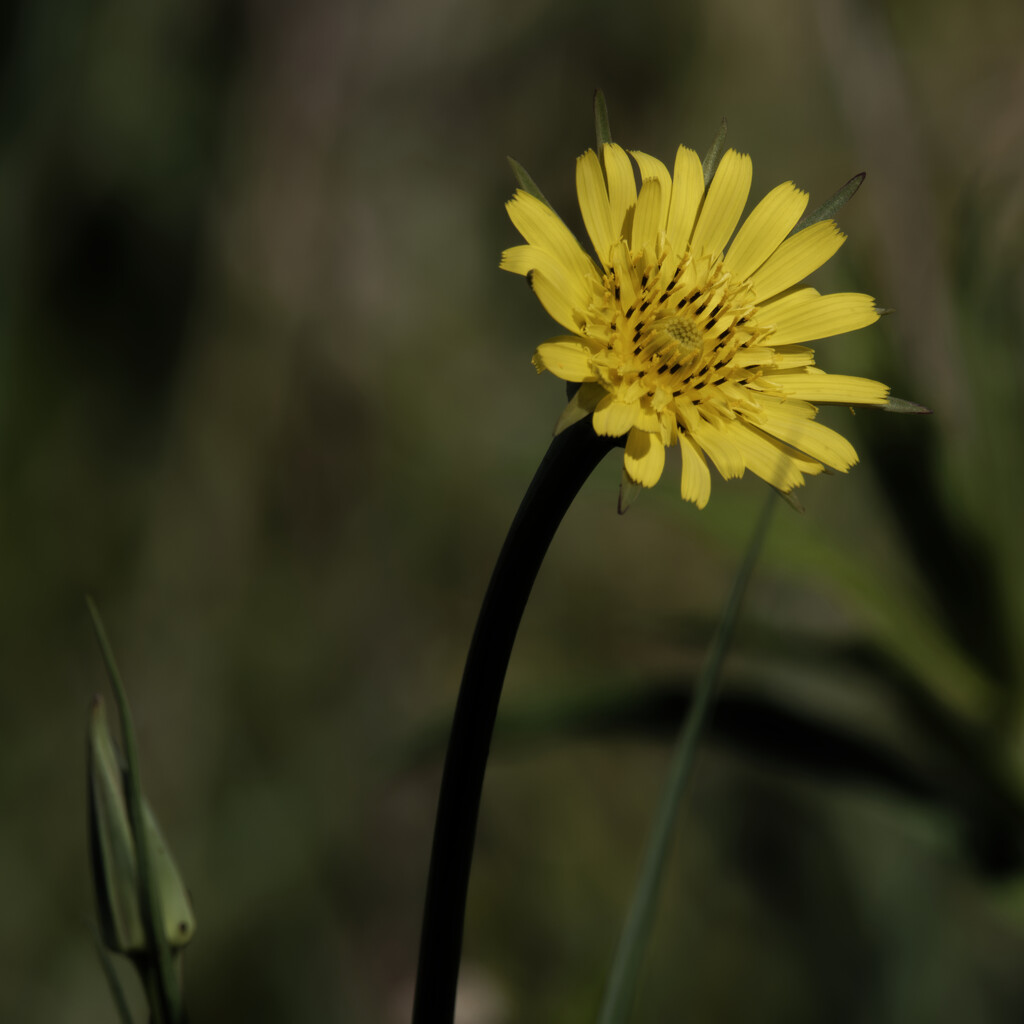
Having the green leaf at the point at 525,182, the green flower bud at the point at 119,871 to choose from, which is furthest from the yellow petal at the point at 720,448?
the green flower bud at the point at 119,871

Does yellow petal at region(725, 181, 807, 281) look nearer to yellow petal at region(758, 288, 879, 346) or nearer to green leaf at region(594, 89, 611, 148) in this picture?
yellow petal at region(758, 288, 879, 346)

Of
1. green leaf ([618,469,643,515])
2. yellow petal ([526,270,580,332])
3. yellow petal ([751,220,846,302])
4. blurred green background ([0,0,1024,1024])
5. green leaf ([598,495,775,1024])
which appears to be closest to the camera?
green leaf ([618,469,643,515])

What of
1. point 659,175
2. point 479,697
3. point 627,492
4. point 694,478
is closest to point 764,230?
point 659,175

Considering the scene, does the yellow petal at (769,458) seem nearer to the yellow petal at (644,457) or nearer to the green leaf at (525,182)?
the yellow petal at (644,457)

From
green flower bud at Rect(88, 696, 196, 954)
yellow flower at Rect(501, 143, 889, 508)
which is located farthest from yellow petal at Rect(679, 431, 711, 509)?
green flower bud at Rect(88, 696, 196, 954)

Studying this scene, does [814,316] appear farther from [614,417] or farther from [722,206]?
[614,417]

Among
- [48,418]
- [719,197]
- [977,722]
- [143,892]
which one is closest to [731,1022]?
[977,722]

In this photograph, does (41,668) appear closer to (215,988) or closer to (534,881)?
(215,988)
